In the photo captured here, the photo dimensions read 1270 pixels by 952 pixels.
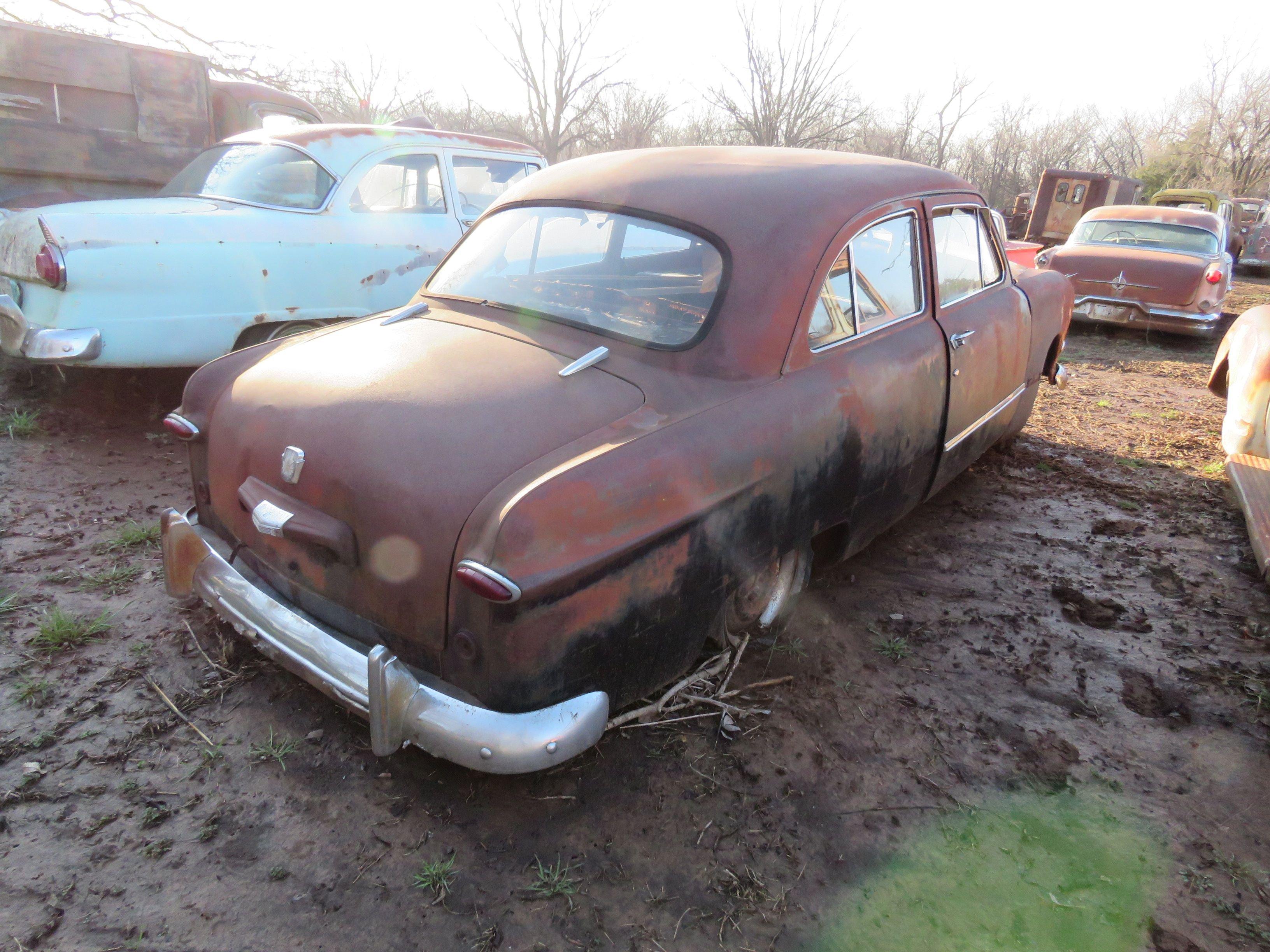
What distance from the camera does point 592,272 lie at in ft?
9.76

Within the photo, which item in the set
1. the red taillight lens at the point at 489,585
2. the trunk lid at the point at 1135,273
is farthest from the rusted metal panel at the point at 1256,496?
the trunk lid at the point at 1135,273

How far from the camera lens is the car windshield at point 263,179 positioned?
14.9ft

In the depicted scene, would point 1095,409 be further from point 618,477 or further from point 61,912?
point 61,912

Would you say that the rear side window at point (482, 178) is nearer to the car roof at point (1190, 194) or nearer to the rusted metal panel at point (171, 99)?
the rusted metal panel at point (171, 99)

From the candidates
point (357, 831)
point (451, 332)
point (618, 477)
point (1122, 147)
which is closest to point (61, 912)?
point (357, 831)

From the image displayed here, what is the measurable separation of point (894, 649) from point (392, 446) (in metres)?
2.00

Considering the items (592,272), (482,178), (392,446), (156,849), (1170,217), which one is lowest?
(156,849)

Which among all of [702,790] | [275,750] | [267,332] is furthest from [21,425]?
[702,790]

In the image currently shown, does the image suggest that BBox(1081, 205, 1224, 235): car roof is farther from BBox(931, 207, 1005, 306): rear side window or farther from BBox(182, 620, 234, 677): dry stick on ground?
BBox(182, 620, 234, 677): dry stick on ground

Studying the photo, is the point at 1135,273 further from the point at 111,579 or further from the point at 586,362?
the point at 111,579

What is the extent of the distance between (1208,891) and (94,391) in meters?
5.99

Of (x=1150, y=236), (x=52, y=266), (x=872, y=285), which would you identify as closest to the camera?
(x=872, y=285)

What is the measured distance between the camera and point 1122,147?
40781 millimetres

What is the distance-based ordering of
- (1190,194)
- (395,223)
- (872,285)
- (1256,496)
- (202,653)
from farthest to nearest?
(1190,194), (395,223), (1256,496), (872,285), (202,653)
